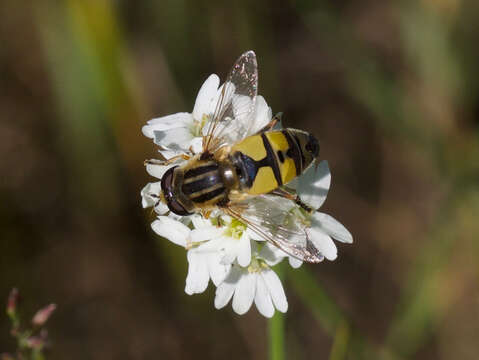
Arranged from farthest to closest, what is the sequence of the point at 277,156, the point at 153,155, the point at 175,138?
the point at 153,155
the point at 175,138
the point at 277,156

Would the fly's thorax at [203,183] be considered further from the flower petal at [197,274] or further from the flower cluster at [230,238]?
the flower petal at [197,274]

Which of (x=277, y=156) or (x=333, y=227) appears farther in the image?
(x=333, y=227)

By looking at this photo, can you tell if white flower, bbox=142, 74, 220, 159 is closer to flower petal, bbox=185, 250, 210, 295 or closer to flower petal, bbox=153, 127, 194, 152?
flower petal, bbox=153, 127, 194, 152

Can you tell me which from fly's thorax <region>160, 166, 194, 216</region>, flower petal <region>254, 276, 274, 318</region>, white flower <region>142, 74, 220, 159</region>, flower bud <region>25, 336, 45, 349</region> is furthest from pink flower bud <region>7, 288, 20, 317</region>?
flower petal <region>254, 276, 274, 318</region>

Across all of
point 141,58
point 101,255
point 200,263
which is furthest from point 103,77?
point 200,263

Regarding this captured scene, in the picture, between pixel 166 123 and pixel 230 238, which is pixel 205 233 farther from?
pixel 166 123

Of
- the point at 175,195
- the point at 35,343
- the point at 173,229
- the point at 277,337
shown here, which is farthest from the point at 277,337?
the point at 35,343

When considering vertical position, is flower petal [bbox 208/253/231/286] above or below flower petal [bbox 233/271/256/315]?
above
